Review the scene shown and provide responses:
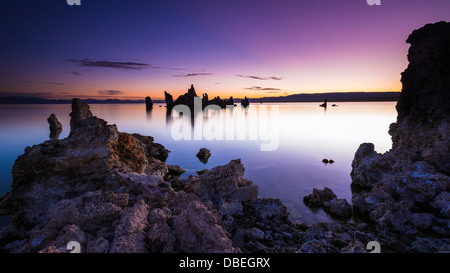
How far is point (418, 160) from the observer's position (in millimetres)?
10391

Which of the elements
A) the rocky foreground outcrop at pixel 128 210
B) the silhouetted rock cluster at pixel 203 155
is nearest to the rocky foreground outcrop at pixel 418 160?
the rocky foreground outcrop at pixel 128 210

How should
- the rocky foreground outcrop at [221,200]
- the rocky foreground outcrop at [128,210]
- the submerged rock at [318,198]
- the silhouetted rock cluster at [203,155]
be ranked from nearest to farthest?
1. the rocky foreground outcrop at [128,210]
2. the rocky foreground outcrop at [221,200]
3. the submerged rock at [318,198]
4. the silhouetted rock cluster at [203,155]

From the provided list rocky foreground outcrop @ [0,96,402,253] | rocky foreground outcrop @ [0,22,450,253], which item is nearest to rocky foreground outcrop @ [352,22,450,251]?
rocky foreground outcrop @ [0,22,450,253]

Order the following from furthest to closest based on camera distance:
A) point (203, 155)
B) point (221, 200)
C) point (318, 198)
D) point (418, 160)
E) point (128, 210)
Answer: point (203, 155), point (418, 160), point (318, 198), point (221, 200), point (128, 210)

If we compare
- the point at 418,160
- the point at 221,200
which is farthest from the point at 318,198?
the point at 418,160

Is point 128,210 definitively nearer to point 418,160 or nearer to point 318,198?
point 318,198

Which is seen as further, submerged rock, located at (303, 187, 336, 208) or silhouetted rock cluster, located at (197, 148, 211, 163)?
silhouetted rock cluster, located at (197, 148, 211, 163)

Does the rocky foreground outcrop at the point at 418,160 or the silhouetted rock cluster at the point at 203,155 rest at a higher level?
the rocky foreground outcrop at the point at 418,160

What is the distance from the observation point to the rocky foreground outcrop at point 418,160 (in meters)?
7.09

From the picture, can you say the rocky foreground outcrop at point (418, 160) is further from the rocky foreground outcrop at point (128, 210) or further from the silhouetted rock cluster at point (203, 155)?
the silhouetted rock cluster at point (203, 155)

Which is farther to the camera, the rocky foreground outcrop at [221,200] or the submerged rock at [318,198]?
the submerged rock at [318,198]

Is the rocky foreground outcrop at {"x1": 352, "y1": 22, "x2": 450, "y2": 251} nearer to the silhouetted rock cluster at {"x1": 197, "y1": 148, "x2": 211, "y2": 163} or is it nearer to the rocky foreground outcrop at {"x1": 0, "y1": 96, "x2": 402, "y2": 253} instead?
the rocky foreground outcrop at {"x1": 0, "y1": 96, "x2": 402, "y2": 253}

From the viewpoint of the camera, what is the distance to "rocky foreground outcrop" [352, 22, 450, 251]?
23.2 feet
